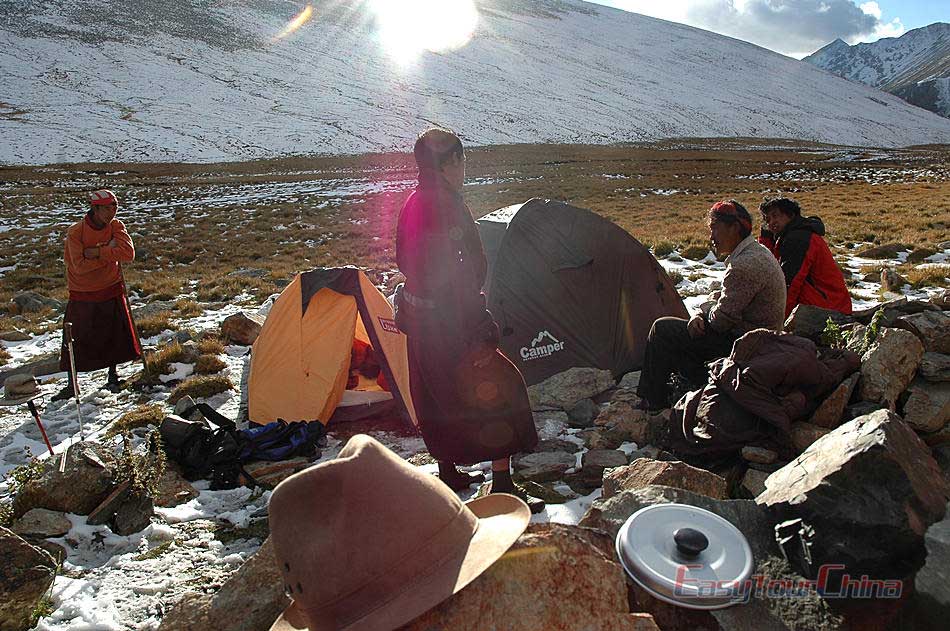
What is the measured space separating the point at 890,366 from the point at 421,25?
117 m

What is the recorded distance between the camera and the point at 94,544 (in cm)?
364

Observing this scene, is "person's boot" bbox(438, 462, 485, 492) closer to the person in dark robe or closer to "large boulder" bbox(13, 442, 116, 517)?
the person in dark robe

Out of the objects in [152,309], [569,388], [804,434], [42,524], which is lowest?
[152,309]

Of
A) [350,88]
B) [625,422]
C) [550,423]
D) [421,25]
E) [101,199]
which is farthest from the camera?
[421,25]

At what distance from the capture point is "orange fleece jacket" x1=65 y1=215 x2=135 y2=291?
6344mm

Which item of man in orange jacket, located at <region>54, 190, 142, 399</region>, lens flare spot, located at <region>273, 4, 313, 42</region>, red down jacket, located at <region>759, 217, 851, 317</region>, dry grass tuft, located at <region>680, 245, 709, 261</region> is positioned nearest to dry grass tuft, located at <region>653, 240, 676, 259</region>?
dry grass tuft, located at <region>680, 245, 709, 261</region>

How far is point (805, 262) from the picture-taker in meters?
5.35

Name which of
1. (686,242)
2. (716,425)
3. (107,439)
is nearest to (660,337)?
(716,425)

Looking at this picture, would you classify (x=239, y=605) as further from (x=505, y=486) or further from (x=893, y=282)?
(x=893, y=282)

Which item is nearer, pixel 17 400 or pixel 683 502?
pixel 683 502

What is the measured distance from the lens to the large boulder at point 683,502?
8.39 ft

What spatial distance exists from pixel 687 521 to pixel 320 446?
3.68 m

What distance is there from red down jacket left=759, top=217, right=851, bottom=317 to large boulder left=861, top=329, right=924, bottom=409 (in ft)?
4.73

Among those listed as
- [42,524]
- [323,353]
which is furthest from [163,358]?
[42,524]
